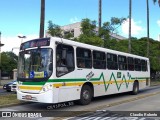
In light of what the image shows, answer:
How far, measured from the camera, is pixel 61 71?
1330 centimetres

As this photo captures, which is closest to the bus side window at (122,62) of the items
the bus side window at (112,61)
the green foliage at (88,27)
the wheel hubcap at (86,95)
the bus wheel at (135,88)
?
the bus side window at (112,61)

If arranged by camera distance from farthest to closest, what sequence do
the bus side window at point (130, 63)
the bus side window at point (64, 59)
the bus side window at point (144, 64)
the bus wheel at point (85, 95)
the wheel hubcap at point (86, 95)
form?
1. the bus side window at point (144, 64)
2. the bus side window at point (130, 63)
3. the wheel hubcap at point (86, 95)
4. the bus wheel at point (85, 95)
5. the bus side window at point (64, 59)

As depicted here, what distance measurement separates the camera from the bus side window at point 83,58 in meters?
14.6

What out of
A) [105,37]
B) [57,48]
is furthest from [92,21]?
[57,48]

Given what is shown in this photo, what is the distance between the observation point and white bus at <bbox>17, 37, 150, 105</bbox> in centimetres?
1279

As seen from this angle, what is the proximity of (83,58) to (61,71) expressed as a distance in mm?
2041

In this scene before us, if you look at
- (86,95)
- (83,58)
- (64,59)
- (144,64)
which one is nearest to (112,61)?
(83,58)

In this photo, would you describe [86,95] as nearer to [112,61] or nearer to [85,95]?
[85,95]

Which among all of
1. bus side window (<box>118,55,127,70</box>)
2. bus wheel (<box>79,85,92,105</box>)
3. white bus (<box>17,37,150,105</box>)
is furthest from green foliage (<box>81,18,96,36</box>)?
bus wheel (<box>79,85,92,105</box>)

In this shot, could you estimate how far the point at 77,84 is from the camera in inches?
567

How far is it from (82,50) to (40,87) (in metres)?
3.28

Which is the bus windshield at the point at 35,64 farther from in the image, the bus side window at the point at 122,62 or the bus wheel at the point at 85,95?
the bus side window at the point at 122,62

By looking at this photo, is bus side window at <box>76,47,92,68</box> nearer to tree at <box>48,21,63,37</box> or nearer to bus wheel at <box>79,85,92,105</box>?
bus wheel at <box>79,85,92,105</box>

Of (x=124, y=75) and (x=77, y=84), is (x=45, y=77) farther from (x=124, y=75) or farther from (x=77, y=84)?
(x=124, y=75)
